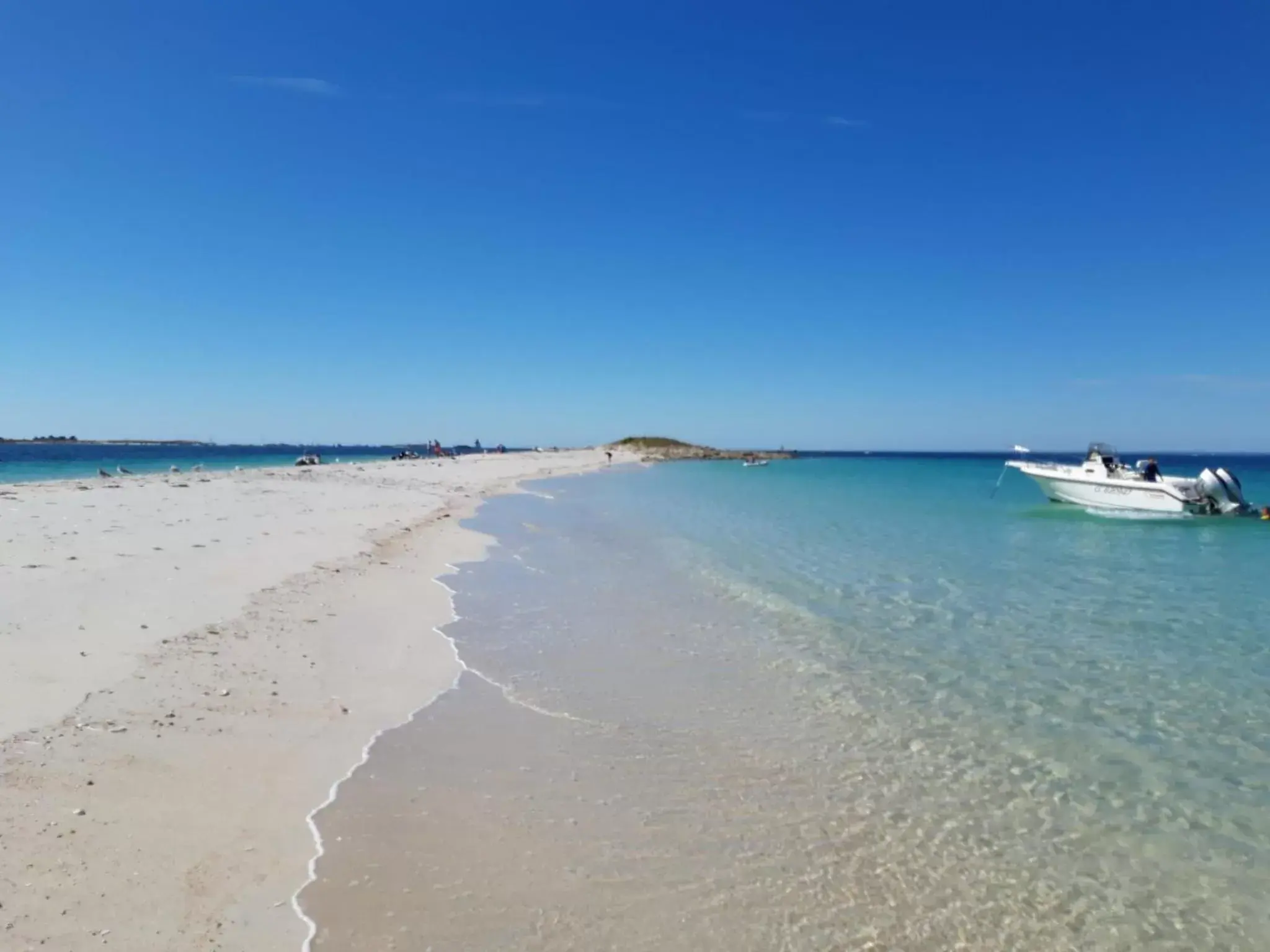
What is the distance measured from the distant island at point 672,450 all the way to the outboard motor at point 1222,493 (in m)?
92.1

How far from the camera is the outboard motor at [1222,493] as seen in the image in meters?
32.7

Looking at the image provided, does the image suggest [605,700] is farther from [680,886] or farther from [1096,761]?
[1096,761]

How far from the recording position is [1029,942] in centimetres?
436

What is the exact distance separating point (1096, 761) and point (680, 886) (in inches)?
180

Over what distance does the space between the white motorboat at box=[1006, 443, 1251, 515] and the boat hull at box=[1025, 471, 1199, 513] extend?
0.03 m

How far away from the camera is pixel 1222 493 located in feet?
108

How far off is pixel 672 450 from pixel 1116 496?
105 meters

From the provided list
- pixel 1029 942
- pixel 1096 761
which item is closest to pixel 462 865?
pixel 1029 942

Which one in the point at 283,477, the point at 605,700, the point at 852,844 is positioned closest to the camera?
the point at 852,844

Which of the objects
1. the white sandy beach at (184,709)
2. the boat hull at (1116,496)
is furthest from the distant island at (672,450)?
the white sandy beach at (184,709)

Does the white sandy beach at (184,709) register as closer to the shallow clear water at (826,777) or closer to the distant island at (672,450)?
the shallow clear water at (826,777)

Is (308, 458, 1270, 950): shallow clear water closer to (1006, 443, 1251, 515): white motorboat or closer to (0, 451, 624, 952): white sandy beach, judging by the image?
(0, 451, 624, 952): white sandy beach

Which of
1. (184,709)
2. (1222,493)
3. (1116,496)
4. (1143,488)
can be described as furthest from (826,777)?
(1222,493)

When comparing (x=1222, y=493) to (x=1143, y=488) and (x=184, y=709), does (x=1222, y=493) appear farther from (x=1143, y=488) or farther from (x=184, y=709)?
(x=184, y=709)
